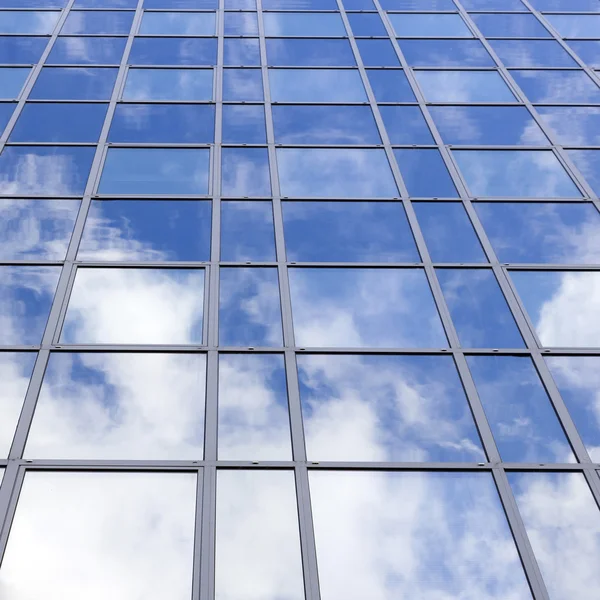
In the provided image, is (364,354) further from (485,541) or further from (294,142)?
(294,142)

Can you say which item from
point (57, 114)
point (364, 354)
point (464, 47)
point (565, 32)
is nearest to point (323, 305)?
point (364, 354)

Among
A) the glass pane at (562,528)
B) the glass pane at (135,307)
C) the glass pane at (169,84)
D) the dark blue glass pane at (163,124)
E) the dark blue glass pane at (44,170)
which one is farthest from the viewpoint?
the glass pane at (169,84)

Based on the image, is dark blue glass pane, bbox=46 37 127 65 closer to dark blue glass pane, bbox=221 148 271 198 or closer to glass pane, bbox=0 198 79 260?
dark blue glass pane, bbox=221 148 271 198

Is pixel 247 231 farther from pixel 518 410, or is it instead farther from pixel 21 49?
pixel 21 49

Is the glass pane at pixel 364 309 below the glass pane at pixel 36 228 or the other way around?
below

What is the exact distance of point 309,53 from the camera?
64.2 feet

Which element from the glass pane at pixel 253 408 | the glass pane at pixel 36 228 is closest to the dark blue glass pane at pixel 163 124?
the glass pane at pixel 36 228

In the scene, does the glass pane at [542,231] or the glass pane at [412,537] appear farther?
the glass pane at [542,231]

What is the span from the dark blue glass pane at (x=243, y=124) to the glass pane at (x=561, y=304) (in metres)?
6.20

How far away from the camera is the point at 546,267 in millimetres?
12711

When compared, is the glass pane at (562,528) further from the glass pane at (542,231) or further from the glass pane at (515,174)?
the glass pane at (515,174)

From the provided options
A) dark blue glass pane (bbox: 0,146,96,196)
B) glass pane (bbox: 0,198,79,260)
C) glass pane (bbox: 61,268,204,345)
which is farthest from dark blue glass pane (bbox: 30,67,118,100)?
glass pane (bbox: 61,268,204,345)

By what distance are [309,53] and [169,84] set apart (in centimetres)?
382

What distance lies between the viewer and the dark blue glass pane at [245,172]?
46.8ft
